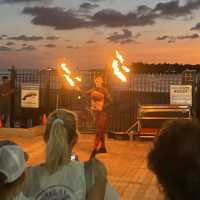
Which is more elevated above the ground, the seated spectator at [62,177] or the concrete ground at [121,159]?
the seated spectator at [62,177]

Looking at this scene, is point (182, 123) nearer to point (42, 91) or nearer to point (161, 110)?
point (161, 110)

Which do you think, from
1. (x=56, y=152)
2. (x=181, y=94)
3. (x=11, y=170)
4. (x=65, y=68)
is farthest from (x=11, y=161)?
(x=65, y=68)

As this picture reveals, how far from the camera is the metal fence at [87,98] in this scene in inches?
646

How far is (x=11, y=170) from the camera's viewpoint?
98.0 inches

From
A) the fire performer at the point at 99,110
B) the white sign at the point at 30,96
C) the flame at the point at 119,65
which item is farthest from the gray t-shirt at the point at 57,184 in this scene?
the white sign at the point at 30,96

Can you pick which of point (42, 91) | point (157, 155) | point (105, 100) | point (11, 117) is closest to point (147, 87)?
point (42, 91)

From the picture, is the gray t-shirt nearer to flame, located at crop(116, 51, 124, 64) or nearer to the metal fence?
flame, located at crop(116, 51, 124, 64)

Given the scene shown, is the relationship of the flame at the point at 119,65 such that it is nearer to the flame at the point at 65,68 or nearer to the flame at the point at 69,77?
the flame at the point at 69,77

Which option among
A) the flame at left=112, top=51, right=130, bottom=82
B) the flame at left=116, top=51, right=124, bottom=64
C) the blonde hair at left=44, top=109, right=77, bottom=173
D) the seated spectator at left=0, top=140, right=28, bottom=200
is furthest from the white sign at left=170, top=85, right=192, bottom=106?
the seated spectator at left=0, top=140, right=28, bottom=200

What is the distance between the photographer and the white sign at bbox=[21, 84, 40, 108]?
16.2 meters

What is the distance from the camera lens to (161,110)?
14656 mm

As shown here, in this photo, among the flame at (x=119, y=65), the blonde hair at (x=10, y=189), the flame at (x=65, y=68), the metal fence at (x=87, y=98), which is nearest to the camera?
the blonde hair at (x=10, y=189)

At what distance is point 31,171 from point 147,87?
48.6 feet

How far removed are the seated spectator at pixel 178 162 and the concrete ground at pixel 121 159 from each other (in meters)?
3.44
